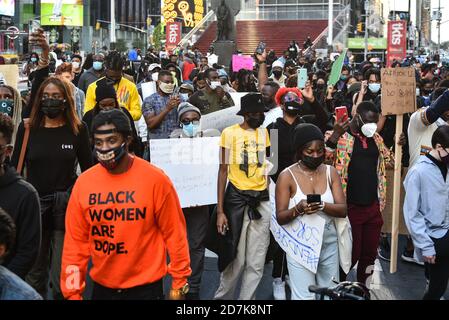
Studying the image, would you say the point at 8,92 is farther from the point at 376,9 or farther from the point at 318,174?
the point at 376,9

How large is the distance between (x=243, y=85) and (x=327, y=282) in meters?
7.44

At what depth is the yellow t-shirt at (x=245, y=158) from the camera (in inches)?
238

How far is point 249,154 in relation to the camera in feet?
19.8

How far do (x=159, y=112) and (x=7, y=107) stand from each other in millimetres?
1500

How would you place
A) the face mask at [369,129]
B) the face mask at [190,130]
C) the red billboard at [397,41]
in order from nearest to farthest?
the face mask at [369,129] → the face mask at [190,130] → the red billboard at [397,41]

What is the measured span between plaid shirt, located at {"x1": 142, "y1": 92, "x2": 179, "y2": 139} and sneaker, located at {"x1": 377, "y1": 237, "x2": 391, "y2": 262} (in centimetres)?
273

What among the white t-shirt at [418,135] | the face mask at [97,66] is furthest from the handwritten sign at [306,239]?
the face mask at [97,66]

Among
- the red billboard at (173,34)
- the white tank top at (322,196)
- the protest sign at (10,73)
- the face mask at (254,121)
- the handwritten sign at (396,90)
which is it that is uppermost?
the red billboard at (173,34)

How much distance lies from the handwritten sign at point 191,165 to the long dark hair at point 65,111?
3.20ft

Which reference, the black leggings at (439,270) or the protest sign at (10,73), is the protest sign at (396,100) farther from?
the protest sign at (10,73)

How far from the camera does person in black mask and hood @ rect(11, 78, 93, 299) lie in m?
5.33

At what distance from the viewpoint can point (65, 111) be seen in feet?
17.9

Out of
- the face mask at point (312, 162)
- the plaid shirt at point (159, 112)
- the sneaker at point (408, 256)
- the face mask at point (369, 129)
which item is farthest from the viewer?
the sneaker at point (408, 256)

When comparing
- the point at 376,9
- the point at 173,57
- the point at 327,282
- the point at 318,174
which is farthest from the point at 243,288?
the point at 376,9
